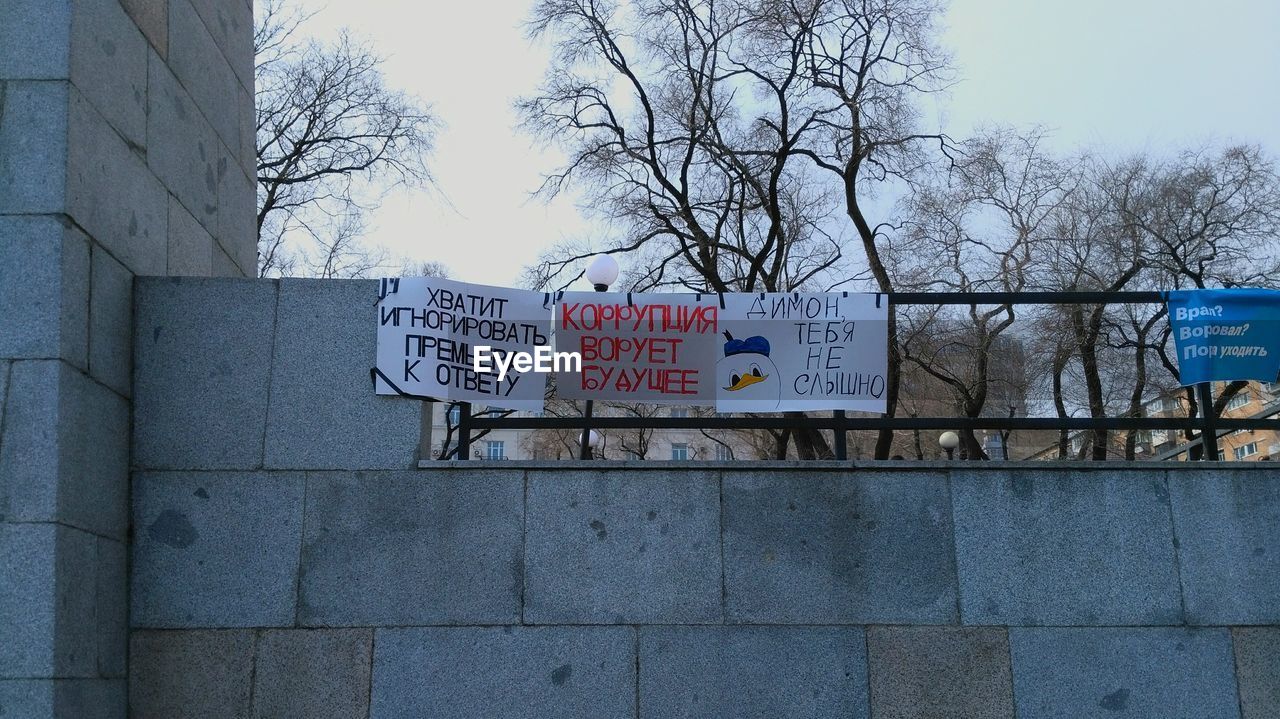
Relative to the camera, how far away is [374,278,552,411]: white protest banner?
26.8ft

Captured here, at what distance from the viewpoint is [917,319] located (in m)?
25.6

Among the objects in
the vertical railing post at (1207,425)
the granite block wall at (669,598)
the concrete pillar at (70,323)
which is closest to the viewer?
the concrete pillar at (70,323)

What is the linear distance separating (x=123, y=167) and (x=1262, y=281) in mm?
25389

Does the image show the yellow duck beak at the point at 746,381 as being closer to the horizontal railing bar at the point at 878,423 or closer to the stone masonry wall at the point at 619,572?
the horizontal railing bar at the point at 878,423

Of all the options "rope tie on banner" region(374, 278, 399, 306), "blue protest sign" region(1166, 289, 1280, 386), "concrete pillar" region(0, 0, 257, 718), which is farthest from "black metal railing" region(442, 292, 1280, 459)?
"concrete pillar" region(0, 0, 257, 718)

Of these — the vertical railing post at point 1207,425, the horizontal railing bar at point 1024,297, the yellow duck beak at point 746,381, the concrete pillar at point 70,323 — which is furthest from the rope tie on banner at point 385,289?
the vertical railing post at point 1207,425

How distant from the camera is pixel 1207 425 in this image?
841 cm

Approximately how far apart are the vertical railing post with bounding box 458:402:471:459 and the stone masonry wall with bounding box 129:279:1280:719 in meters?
0.34

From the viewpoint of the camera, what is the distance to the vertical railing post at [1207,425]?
842 centimetres

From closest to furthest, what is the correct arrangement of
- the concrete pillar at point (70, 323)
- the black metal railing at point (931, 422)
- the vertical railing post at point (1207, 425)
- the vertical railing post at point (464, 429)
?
the concrete pillar at point (70, 323)
the black metal railing at point (931, 422)
the vertical railing post at point (464, 429)
the vertical railing post at point (1207, 425)

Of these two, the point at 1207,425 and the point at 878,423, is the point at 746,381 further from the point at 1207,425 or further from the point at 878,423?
the point at 1207,425

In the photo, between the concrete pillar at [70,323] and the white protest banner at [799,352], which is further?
the white protest banner at [799,352]

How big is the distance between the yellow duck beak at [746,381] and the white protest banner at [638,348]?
170 millimetres

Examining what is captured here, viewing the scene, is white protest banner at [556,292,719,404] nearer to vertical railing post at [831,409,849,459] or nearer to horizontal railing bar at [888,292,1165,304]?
vertical railing post at [831,409,849,459]
